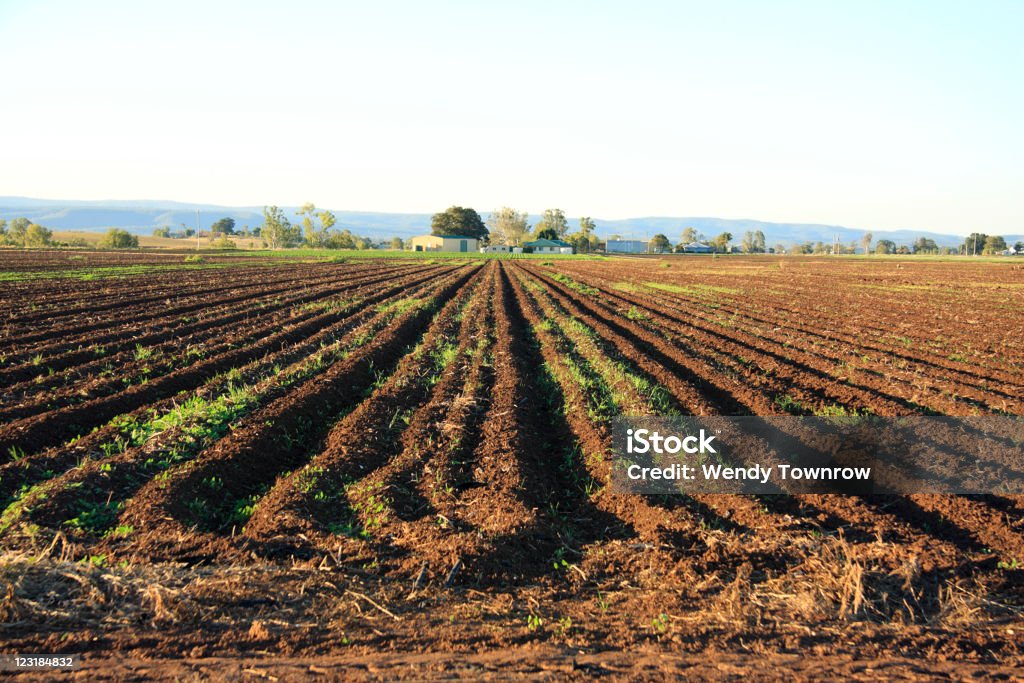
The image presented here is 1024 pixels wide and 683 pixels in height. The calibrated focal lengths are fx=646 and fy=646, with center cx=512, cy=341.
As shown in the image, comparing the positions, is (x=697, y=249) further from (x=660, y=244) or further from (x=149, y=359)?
(x=149, y=359)

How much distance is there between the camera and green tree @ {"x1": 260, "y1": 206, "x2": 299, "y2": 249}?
12369cm

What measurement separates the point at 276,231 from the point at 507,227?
47.7 m

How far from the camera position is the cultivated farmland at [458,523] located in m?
3.80

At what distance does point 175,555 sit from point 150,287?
24204 millimetres

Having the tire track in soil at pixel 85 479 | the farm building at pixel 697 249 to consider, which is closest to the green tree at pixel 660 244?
the farm building at pixel 697 249

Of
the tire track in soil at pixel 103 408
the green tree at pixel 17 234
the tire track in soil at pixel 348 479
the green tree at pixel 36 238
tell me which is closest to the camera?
the tire track in soil at pixel 348 479

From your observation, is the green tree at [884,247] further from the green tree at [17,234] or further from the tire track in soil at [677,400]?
the green tree at [17,234]

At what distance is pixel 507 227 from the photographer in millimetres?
141375

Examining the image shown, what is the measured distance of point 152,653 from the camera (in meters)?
3.58

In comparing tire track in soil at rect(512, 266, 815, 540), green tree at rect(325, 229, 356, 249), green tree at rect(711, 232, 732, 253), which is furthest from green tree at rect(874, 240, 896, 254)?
tire track in soil at rect(512, 266, 815, 540)

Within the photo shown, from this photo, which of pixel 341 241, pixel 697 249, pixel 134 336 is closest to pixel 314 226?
pixel 341 241

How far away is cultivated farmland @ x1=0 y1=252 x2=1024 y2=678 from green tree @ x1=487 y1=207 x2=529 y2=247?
420 ft

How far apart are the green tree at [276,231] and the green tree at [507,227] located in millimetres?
41734

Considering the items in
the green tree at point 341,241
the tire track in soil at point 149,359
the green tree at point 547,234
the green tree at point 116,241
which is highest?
the green tree at point 547,234
